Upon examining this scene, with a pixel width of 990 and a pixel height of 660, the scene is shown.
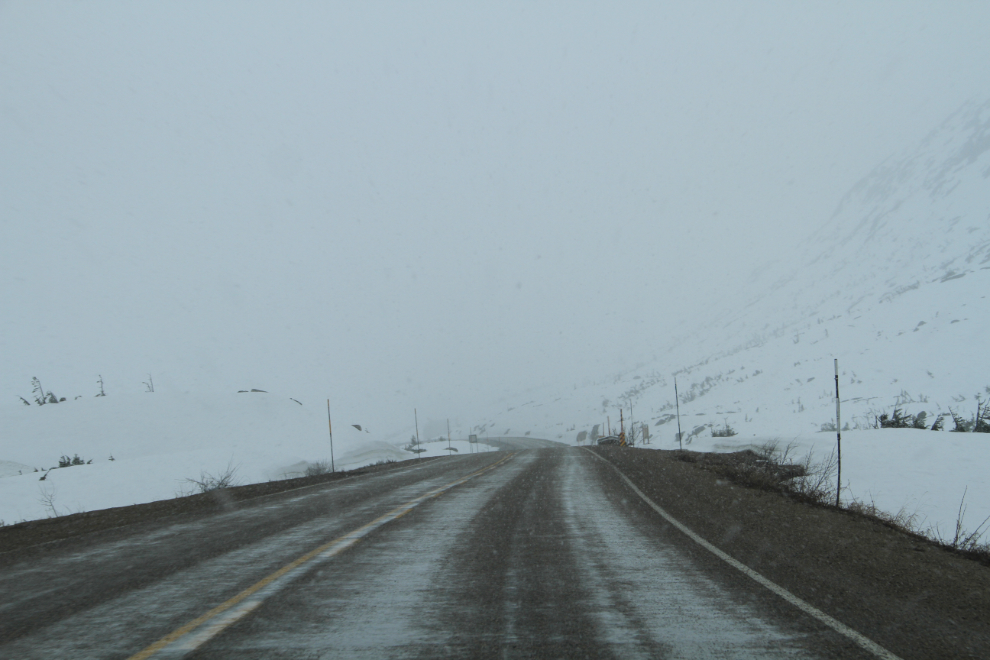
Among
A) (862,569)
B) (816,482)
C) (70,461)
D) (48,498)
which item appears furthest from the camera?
(70,461)

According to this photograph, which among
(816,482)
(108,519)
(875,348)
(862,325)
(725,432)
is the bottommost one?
(725,432)

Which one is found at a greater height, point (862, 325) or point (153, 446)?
point (862, 325)

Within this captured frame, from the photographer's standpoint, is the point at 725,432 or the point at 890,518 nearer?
the point at 890,518

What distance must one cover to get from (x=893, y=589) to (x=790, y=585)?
87 centimetres

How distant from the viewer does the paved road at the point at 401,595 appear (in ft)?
12.6

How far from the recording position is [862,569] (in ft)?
19.7

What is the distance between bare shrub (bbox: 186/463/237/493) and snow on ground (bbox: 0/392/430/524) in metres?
0.22

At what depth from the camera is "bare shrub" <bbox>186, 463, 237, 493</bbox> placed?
1872 centimetres

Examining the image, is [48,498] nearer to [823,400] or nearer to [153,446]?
[153,446]

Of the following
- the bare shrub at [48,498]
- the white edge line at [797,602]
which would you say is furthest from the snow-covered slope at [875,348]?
the bare shrub at [48,498]

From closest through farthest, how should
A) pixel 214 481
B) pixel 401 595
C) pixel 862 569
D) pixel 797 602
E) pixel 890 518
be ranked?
pixel 797 602 < pixel 401 595 < pixel 862 569 < pixel 890 518 < pixel 214 481

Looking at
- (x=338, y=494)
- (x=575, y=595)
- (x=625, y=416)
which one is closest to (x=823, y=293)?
(x=625, y=416)

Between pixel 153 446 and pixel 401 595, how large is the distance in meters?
30.2

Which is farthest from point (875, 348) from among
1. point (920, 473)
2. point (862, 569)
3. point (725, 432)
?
point (862, 569)
